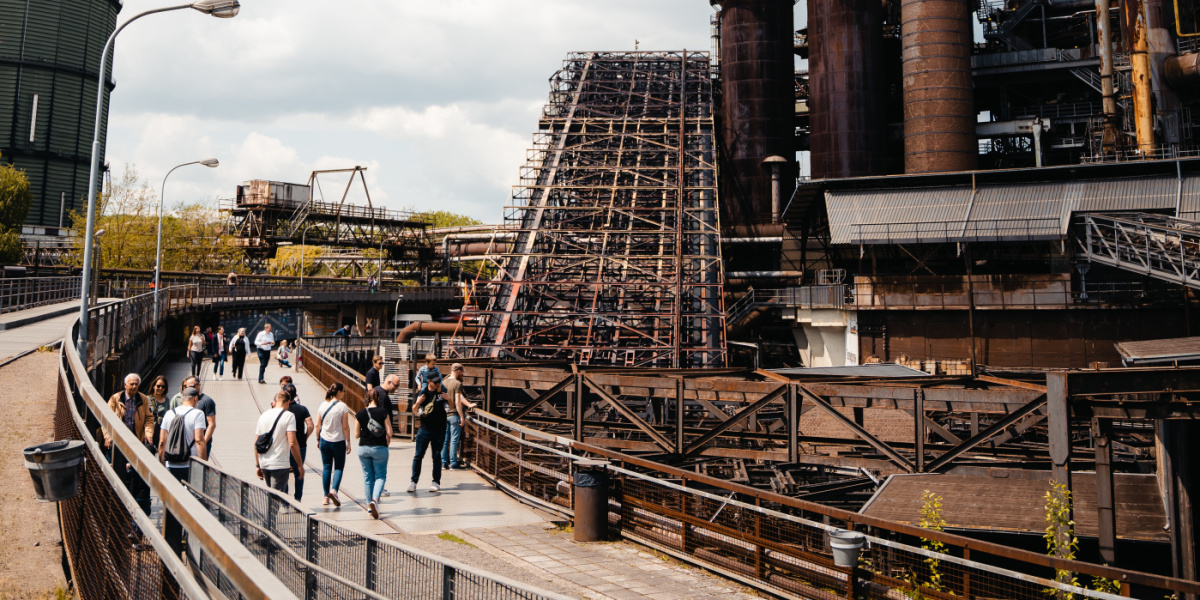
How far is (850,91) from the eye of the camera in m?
52.0

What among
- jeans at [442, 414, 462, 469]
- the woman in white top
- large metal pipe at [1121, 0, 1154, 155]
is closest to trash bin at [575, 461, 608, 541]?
the woman in white top

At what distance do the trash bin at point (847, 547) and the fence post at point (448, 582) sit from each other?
177 inches

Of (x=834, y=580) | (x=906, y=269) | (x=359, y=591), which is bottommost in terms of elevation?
(x=834, y=580)

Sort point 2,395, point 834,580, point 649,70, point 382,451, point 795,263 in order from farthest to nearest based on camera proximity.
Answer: point 649,70 → point 795,263 → point 2,395 → point 382,451 → point 834,580

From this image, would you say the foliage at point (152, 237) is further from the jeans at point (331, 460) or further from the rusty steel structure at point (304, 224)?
the jeans at point (331, 460)

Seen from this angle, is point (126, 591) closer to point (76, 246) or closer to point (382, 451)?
point (382, 451)

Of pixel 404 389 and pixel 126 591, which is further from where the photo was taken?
pixel 404 389

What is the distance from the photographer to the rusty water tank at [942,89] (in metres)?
47.4

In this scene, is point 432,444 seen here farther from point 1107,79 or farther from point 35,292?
point 1107,79

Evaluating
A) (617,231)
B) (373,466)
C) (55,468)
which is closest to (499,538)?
(373,466)

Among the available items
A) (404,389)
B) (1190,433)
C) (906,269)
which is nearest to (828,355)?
(906,269)

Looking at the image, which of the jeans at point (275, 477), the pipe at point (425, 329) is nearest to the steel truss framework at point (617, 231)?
the pipe at point (425, 329)

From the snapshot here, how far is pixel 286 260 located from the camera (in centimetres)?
9594

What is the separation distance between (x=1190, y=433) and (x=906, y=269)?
105ft
